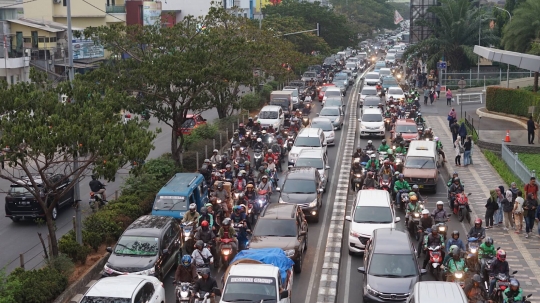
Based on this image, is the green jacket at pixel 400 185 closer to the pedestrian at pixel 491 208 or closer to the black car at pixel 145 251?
the pedestrian at pixel 491 208

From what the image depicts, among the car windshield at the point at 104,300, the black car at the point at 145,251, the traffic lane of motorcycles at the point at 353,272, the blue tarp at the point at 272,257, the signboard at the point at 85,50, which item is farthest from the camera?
the signboard at the point at 85,50

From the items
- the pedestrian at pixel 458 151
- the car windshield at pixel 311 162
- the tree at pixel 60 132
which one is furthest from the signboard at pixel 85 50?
the tree at pixel 60 132

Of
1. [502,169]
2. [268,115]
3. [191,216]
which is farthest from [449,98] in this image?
[191,216]

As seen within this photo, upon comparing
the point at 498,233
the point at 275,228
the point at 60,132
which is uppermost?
the point at 60,132

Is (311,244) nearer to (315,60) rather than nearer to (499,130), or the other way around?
(499,130)

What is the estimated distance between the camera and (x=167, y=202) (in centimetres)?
2327

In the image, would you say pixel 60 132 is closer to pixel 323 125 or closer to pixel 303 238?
pixel 303 238

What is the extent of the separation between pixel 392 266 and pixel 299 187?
8322 millimetres

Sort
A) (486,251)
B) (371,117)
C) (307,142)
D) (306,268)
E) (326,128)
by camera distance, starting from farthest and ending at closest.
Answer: (371,117)
(326,128)
(307,142)
(306,268)
(486,251)

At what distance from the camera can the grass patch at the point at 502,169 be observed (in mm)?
30234

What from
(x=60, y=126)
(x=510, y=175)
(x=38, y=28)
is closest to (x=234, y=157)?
(x=510, y=175)

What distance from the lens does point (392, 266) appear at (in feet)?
57.5

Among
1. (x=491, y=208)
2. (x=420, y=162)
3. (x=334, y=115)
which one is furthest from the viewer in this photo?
(x=334, y=115)

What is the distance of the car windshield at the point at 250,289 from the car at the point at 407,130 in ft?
71.7
